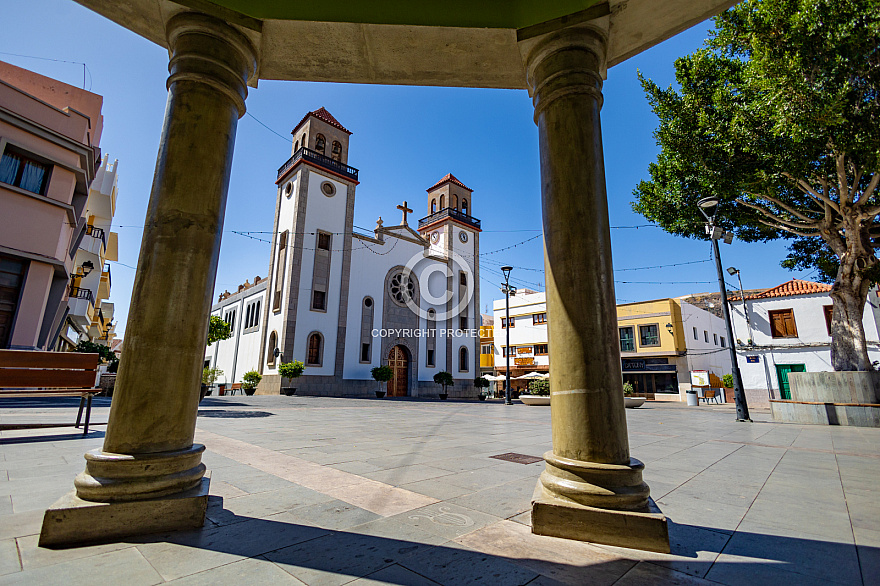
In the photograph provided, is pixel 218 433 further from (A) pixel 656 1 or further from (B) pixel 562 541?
(A) pixel 656 1

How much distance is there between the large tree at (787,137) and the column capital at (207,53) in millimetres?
11031

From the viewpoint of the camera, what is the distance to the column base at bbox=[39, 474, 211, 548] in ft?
6.15

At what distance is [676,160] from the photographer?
11.8 meters

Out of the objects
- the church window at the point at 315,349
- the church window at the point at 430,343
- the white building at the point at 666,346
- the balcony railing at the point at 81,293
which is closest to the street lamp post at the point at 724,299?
the white building at the point at 666,346

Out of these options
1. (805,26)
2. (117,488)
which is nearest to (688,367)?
(805,26)

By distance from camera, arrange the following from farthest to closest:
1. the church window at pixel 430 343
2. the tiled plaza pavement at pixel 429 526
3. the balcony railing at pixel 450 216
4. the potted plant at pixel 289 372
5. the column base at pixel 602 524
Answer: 1. the balcony railing at pixel 450 216
2. the church window at pixel 430 343
3. the potted plant at pixel 289 372
4. the column base at pixel 602 524
5. the tiled plaza pavement at pixel 429 526

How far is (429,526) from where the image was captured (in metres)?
2.21

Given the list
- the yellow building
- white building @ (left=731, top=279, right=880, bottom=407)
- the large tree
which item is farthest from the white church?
the large tree

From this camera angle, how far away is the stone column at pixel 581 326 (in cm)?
211

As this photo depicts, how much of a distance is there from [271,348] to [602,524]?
23363 millimetres

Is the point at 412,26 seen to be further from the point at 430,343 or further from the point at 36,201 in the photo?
the point at 430,343

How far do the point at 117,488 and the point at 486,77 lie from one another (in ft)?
11.7

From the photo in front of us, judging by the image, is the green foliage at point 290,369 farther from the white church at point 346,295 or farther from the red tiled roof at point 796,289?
the red tiled roof at point 796,289

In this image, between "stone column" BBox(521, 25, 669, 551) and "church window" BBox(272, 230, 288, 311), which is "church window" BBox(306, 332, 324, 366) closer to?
"church window" BBox(272, 230, 288, 311)
